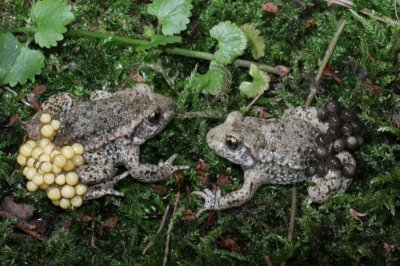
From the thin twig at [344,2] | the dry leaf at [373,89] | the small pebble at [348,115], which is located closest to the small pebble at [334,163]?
the small pebble at [348,115]

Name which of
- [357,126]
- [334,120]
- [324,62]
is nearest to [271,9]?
[324,62]

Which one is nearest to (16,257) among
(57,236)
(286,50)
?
(57,236)

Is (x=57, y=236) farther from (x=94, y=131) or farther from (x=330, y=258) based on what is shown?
(x=330, y=258)

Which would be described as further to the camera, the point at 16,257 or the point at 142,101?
the point at 142,101

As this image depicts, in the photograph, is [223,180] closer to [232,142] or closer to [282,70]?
[232,142]

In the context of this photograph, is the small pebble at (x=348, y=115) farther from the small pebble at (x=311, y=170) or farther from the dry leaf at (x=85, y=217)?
the dry leaf at (x=85, y=217)
